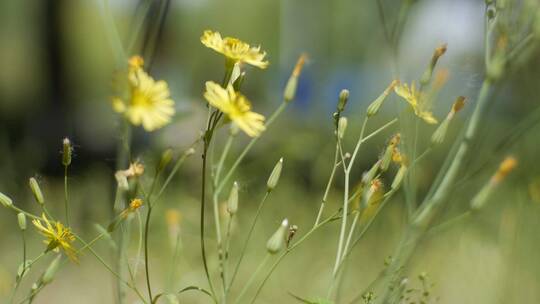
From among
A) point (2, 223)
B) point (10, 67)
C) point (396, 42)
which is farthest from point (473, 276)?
point (10, 67)

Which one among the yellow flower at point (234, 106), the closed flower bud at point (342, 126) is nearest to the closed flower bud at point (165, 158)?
the yellow flower at point (234, 106)

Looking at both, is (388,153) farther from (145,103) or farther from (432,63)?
(145,103)

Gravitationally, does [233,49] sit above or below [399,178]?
above

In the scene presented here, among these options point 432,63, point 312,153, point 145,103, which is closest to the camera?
point 145,103

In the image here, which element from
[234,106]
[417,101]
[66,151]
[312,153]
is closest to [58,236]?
[66,151]

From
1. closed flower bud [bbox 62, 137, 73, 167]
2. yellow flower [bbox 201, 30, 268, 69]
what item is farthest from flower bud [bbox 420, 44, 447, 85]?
closed flower bud [bbox 62, 137, 73, 167]

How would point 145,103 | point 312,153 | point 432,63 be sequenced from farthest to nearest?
point 312,153, point 432,63, point 145,103

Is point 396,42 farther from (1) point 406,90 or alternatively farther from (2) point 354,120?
(2) point 354,120

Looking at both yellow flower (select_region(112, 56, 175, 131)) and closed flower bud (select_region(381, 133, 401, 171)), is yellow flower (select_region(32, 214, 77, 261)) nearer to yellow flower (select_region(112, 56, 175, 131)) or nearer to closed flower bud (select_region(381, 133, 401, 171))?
yellow flower (select_region(112, 56, 175, 131))
